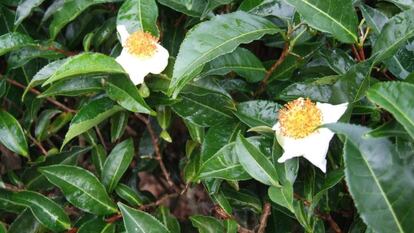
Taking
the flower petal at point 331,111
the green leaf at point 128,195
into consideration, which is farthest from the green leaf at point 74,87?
the flower petal at point 331,111

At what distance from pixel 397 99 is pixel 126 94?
0.48m

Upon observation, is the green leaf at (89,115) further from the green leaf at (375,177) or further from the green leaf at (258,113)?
the green leaf at (375,177)

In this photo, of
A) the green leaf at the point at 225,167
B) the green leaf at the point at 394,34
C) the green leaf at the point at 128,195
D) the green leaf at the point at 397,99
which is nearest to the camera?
the green leaf at the point at 397,99

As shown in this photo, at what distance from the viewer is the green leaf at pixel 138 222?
936 mm

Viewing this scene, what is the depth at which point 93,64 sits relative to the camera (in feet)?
3.05

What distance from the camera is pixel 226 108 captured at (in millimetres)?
1016

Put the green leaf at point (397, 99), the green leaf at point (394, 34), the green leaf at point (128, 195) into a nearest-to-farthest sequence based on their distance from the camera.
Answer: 1. the green leaf at point (397, 99)
2. the green leaf at point (394, 34)
3. the green leaf at point (128, 195)

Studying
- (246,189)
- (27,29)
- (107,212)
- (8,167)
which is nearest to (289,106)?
(246,189)

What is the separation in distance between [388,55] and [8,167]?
1078 millimetres

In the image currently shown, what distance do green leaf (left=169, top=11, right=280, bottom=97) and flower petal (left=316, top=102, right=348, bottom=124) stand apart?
15 cm

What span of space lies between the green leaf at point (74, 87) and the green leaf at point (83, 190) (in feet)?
0.50

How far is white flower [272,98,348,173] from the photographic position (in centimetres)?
85

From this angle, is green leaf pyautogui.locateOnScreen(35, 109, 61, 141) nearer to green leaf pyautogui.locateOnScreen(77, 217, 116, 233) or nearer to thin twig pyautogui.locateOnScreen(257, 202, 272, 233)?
green leaf pyautogui.locateOnScreen(77, 217, 116, 233)

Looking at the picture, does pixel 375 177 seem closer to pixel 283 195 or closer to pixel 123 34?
pixel 283 195
